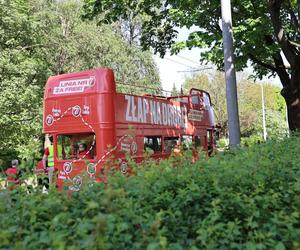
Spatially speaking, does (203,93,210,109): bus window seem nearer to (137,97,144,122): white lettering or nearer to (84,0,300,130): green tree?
(84,0,300,130): green tree

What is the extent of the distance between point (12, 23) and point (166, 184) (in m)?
25.1

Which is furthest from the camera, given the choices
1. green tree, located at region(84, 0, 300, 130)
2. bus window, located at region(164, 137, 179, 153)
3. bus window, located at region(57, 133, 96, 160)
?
green tree, located at region(84, 0, 300, 130)

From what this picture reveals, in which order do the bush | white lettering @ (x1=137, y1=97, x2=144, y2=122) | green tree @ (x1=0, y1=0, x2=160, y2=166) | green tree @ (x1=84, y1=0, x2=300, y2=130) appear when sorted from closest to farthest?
the bush, white lettering @ (x1=137, y1=97, x2=144, y2=122), green tree @ (x1=84, y1=0, x2=300, y2=130), green tree @ (x1=0, y1=0, x2=160, y2=166)

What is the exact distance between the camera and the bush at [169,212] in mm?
2809

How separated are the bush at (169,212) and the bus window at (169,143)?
10.8 metres

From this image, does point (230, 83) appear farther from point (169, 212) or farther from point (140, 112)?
point (169, 212)

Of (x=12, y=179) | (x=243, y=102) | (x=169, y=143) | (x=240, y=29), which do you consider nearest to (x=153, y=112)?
(x=169, y=143)

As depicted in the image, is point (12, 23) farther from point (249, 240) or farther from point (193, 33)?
point (249, 240)

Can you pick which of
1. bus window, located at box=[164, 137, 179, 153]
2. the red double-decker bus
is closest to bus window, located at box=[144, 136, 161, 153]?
the red double-decker bus

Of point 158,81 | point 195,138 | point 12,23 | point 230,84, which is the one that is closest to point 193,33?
point 195,138

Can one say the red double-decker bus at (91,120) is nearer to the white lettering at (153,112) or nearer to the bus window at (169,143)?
the white lettering at (153,112)

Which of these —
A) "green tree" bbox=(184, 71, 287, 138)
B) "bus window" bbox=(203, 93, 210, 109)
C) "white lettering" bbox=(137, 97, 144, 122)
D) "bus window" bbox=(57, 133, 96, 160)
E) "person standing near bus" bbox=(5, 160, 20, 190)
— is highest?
"green tree" bbox=(184, 71, 287, 138)

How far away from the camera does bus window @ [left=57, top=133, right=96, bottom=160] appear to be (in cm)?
1262

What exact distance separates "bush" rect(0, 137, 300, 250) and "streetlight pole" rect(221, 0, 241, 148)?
6517 mm
